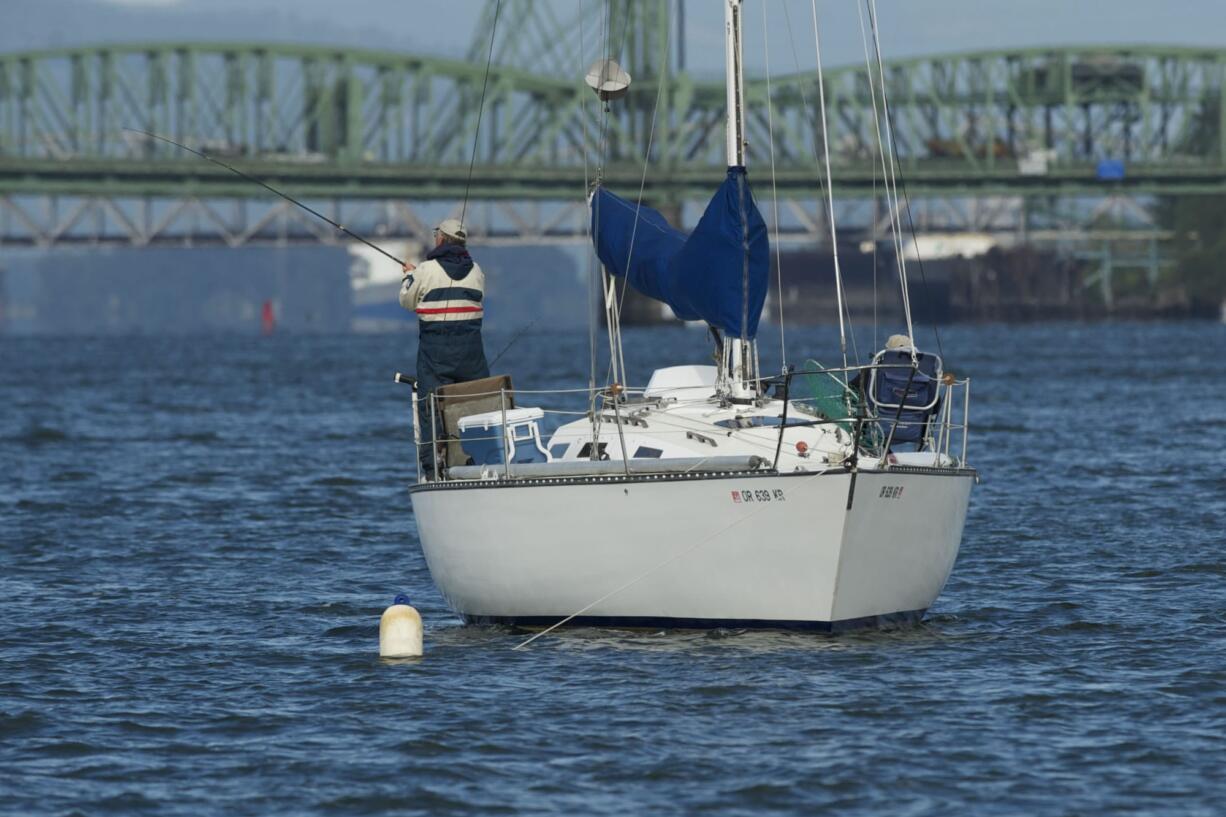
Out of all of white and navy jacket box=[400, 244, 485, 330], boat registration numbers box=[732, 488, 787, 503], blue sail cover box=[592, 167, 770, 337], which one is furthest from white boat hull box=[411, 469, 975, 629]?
blue sail cover box=[592, 167, 770, 337]

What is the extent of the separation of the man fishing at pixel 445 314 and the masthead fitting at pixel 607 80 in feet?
5.69

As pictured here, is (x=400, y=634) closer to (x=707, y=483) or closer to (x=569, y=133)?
(x=707, y=483)

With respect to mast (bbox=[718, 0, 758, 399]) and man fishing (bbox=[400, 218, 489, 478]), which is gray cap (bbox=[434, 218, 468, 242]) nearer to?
man fishing (bbox=[400, 218, 489, 478])

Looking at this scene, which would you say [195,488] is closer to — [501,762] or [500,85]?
[501,762]

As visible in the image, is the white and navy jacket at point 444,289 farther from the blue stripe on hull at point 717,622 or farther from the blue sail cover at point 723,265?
the blue stripe on hull at point 717,622

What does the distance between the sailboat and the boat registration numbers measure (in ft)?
0.03

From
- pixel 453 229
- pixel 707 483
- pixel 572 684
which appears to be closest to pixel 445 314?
pixel 453 229

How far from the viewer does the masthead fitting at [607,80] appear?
1969cm

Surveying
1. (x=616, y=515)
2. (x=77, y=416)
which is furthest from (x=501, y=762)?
(x=77, y=416)

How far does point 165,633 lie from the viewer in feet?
65.7

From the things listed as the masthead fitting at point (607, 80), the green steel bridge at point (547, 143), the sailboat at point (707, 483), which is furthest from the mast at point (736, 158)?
the green steel bridge at point (547, 143)

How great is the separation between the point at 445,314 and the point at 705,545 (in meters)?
3.52

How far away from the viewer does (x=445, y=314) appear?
63.1 feet

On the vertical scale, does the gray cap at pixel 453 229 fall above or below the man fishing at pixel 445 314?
above
